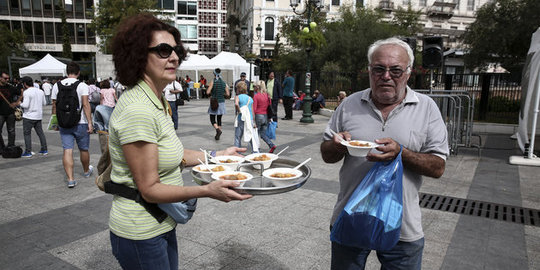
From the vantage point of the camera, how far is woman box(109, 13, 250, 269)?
1542 mm

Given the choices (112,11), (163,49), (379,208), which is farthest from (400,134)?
(112,11)

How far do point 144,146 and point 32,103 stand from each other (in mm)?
8035

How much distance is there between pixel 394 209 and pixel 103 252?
3.19 metres

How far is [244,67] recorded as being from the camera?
81.5 feet

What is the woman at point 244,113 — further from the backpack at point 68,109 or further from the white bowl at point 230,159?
the white bowl at point 230,159

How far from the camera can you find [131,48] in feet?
5.38

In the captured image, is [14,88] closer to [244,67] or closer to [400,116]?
[400,116]

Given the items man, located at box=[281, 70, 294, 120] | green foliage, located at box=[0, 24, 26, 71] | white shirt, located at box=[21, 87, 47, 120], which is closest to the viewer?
white shirt, located at box=[21, 87, 47, 120]

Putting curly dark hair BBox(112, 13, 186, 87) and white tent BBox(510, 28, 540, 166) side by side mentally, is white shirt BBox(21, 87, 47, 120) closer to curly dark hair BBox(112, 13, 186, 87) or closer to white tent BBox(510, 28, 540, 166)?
curly dark hair BBox(112, 13, 186, 87)

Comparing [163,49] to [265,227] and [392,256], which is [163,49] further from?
[265,227]

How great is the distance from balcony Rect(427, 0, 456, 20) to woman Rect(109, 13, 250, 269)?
2221 inches

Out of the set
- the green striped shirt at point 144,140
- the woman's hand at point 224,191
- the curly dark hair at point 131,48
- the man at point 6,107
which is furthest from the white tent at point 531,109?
the man at point 6,107

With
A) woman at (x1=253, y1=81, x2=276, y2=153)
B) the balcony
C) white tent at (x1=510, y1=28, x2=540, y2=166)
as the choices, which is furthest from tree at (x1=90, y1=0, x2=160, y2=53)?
the balcony

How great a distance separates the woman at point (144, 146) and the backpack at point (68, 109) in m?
4.89
